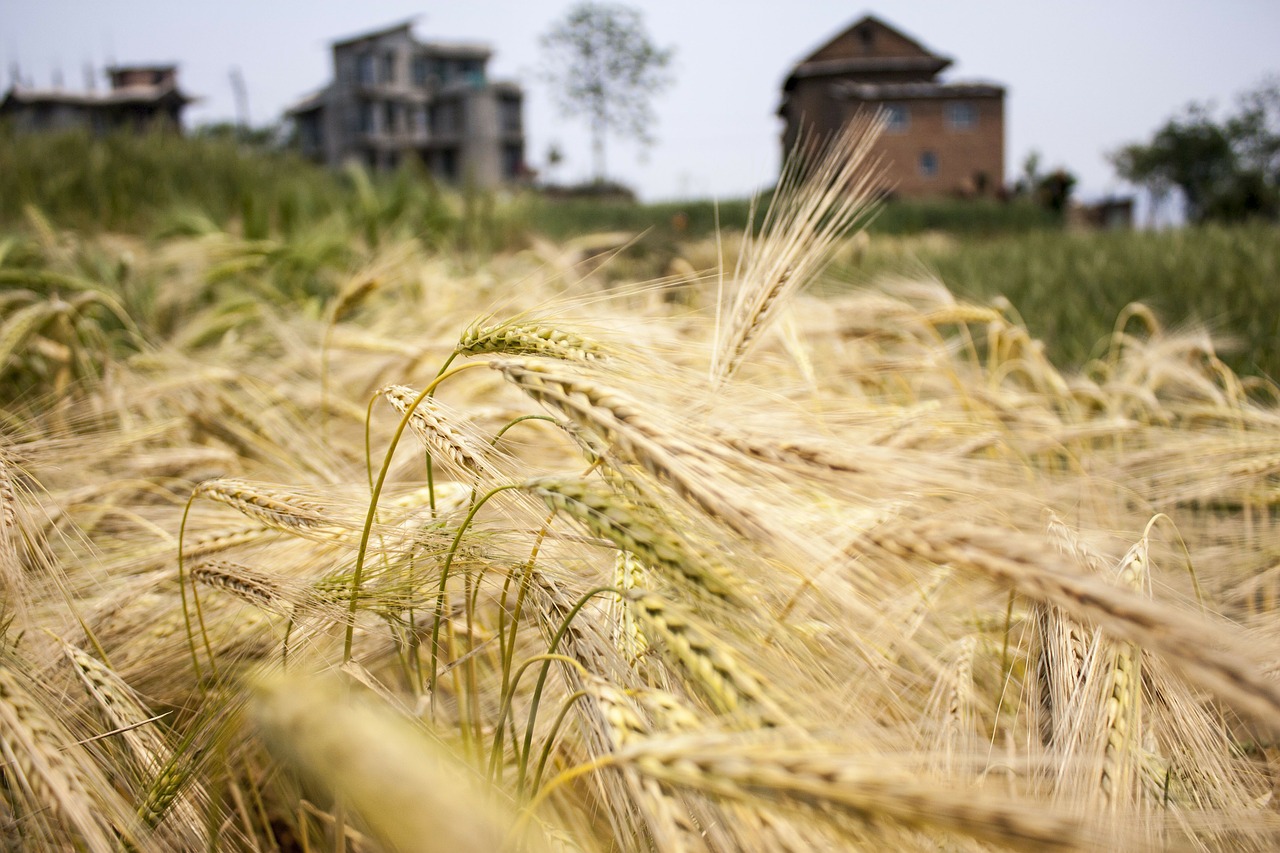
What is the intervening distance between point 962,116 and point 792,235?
132ft

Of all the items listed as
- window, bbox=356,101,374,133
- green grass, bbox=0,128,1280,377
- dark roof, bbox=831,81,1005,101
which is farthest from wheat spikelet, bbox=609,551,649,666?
window, bbox=356,101,374,133

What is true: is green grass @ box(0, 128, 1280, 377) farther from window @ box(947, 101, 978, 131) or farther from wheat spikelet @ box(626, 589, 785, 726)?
window @ box(947, 101, 978, 131)

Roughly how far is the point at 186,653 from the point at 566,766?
693mm

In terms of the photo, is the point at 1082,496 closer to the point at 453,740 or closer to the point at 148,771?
the point at 453,740

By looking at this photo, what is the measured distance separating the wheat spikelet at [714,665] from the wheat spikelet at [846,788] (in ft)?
0.23

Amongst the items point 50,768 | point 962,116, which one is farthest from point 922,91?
point 50,768

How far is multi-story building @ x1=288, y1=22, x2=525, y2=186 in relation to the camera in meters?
47.0

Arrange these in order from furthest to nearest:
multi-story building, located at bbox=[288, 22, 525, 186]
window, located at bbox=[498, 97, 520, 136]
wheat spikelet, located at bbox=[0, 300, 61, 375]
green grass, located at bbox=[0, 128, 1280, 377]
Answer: window, located at bbox=[498, 97, 520, 136] → multi-story building, located at bbox=[288, 22, 525, 186] → green grass, located at bbox=[0, 128, 1280, 377] → wheat spikelet, located at bbox=[0, 300, 61, 375]

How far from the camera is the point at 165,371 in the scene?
2756 millimetres

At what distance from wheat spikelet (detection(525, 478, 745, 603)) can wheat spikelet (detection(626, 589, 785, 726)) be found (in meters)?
0.04

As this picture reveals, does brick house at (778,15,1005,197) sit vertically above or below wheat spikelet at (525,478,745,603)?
above

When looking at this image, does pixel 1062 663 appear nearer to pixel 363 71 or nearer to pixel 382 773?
pixel 382 773

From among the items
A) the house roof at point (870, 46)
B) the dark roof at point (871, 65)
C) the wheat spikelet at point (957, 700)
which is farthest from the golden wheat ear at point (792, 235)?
the house roof at point (870, 46)

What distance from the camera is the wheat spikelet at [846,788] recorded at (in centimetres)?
49
